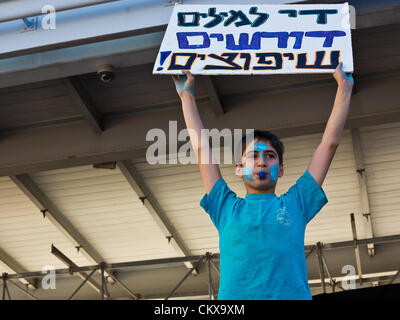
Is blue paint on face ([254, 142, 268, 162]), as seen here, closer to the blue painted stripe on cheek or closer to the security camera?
the blue painted stripe on cheek

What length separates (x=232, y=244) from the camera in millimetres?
2215

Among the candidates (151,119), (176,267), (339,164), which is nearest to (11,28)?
(151,119)

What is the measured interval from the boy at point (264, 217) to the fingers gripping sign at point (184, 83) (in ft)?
0.53

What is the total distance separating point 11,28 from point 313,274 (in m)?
8.11

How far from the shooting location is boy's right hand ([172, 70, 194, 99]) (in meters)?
2.79

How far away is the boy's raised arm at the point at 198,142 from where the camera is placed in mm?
2482

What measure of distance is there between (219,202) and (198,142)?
31 cm

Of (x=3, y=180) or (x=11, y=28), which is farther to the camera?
(x=3, y=180)

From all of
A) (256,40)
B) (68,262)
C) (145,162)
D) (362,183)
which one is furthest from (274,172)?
(68,262)

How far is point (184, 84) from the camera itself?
283cm

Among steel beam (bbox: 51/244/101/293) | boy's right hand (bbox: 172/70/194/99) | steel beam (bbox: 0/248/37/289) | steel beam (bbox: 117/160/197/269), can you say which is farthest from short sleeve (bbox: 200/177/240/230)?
steel beam (bbox: 0/248/37/289)

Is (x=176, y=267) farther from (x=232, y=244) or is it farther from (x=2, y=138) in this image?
(x=232, y=244)

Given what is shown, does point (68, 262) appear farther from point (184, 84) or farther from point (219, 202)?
point (219, 202)

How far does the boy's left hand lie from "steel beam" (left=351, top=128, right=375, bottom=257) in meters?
6.51
